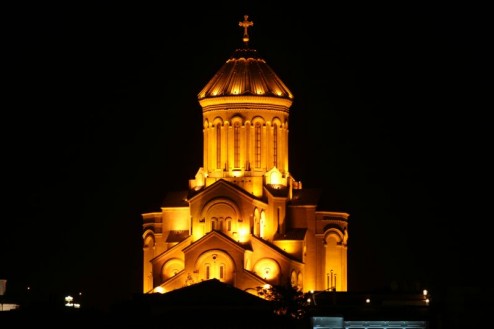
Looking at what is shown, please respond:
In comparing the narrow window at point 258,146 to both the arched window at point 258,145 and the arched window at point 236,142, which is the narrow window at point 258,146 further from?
the arched window at point 236,142

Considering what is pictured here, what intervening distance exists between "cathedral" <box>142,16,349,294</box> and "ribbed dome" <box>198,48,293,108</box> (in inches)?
1.5

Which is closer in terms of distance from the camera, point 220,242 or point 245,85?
point 220,242

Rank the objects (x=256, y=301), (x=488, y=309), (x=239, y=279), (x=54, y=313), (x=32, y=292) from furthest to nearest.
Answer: (x=32, y=292)
(x=239, y=279)
(x=256, y=301)
(x=54, y=313)
(x=488, y=309)

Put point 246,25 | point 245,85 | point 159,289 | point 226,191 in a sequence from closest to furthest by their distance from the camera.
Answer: point 159,289 < point 226,191 < point 245,85 < point 246,25

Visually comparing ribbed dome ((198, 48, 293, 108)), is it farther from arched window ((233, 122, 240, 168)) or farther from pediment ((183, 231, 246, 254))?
pediment ((183, 231, 246, 254))

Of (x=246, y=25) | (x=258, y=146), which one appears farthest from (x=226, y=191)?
(x=246, y=25)

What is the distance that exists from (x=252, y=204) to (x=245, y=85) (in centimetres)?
458

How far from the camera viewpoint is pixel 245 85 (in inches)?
3794

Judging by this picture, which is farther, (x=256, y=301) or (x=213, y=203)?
(x=213, y=203)

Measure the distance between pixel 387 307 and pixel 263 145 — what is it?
2261cm

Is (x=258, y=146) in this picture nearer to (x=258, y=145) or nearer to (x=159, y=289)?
(x=258, y=145)

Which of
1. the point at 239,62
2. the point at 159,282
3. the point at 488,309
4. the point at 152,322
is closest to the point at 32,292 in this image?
the point at 159,282

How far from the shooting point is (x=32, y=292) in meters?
99.4

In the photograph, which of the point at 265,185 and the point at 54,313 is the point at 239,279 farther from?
the point at 54,313
